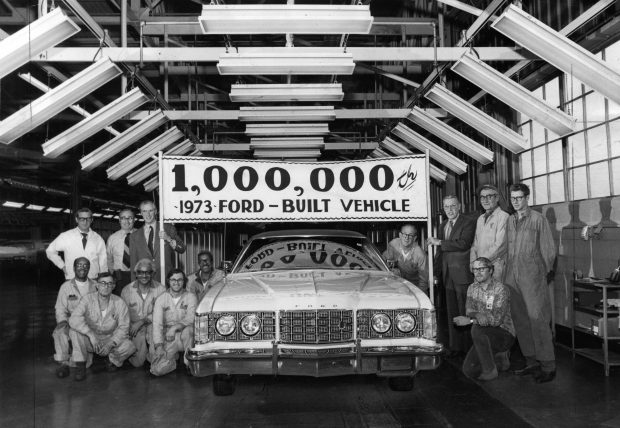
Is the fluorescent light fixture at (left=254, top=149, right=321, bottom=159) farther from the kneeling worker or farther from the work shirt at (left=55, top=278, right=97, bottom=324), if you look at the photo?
the kneeling worker

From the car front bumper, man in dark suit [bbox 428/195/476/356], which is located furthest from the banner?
the car front bumper

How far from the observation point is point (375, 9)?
12.8 meters

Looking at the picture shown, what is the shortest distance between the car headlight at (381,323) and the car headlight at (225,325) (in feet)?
3.71

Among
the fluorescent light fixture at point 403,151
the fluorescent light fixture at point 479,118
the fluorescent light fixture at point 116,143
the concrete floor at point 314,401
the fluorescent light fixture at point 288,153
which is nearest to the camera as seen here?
the concrete floor at point 314,401

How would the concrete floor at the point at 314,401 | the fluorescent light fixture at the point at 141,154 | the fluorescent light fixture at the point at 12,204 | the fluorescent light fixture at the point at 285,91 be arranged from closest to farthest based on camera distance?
the concrete floor at the point at 314,401 < the fluorescent light fixture at the point at 285,91 < the fluorescent light fixture at the point at 141,154 < the fluorescent light fixture at the point at 12,204

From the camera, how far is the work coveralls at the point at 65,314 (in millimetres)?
5762

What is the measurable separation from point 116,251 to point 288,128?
3.13m

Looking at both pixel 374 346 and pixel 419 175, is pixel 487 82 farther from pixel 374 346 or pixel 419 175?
pixel 374 346

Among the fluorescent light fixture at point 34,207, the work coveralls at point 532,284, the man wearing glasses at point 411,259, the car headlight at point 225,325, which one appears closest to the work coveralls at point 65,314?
the car headlight at point 225,325

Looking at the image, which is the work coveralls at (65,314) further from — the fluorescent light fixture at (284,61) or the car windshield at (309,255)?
the fluorescent light fixture at (284,61)

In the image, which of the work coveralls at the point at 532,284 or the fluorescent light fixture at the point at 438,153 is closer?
the work coveralls at the point at 532,284

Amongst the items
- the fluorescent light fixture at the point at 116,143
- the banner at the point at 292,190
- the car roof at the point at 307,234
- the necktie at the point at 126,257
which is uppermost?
the fluorescent light fixture at the point at 116,143

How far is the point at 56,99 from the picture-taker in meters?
5.88

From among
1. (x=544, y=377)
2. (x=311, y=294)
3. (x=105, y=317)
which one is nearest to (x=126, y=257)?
(x=105, y=317)
